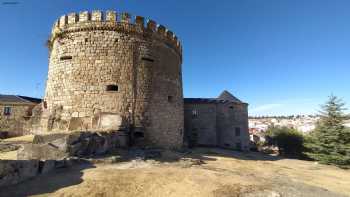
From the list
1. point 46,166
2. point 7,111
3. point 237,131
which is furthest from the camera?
point 237,131

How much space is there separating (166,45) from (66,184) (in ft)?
34.4

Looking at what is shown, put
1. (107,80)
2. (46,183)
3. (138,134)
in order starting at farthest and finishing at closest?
(138,134), (107,80), (46,183)

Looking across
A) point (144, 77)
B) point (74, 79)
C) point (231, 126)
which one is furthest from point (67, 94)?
point (231, 126)

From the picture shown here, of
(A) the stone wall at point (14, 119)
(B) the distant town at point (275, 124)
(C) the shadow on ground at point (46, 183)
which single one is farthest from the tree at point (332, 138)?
(A) the stone wall at point (14, 119)

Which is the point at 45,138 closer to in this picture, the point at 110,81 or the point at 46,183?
the point at 46,183

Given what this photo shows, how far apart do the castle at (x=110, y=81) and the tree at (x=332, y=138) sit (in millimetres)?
12130

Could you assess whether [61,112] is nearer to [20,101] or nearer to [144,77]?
[144,77]

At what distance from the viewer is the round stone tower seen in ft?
36.3

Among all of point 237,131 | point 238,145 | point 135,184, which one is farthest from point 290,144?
point 135,184

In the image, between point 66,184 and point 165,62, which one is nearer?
point 66,184

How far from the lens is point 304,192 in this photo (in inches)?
250

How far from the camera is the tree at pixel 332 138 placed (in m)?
15.6

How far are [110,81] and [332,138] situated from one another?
17039mm

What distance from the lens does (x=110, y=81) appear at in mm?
11383
